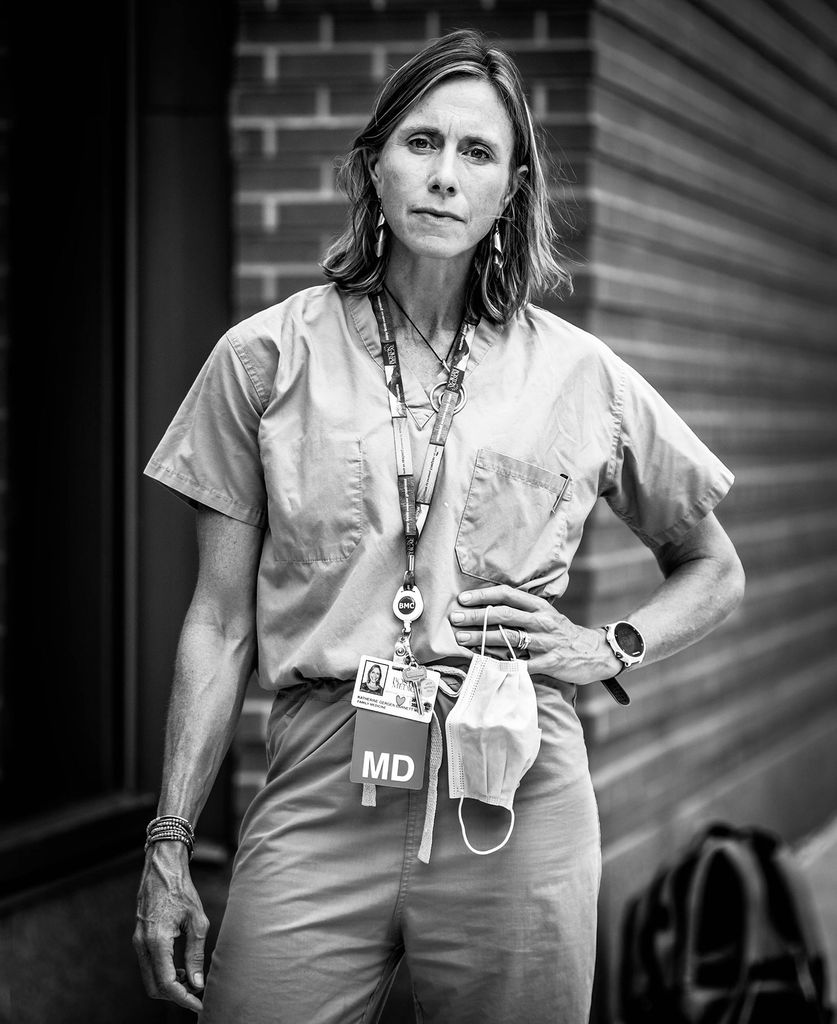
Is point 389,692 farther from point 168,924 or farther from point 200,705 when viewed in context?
point 168,924

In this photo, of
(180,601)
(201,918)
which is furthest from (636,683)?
(201,918)

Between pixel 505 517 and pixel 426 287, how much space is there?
1.36 ft

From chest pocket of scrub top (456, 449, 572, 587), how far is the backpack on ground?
2052 millimetres

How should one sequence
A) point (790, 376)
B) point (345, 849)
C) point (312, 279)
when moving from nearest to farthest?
point (345, 849), point (312, 279), point (790, 376)

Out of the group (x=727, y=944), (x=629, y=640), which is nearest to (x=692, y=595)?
(x=629, y=640)

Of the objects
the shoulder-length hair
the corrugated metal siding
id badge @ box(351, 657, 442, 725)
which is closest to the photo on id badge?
id badge @ box(351, 657, 442, 725)

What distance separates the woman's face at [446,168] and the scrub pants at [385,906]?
72 centimetres

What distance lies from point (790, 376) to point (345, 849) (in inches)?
170

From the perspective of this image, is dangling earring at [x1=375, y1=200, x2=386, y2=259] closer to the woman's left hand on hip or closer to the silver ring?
the silver ring

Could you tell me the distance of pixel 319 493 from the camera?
206cm

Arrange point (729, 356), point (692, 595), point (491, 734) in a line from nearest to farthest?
point (491, 734) < point (692, 595) < point (729, 356)

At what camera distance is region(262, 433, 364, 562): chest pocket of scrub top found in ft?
6.75

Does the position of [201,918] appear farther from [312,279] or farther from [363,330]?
[312,279]

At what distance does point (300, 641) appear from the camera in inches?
82.3
